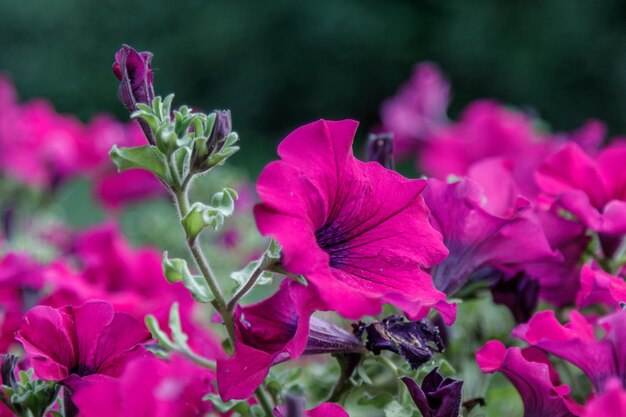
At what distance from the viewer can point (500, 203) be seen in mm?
649

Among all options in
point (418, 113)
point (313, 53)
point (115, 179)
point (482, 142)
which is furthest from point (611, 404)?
point (313, 53)

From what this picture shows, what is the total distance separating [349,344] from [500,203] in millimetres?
193

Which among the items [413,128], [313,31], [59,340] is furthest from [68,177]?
[313,31]

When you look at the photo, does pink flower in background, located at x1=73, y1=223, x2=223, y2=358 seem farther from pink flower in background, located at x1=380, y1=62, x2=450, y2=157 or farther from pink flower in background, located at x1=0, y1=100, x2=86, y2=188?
pink flower in background, located at x1=380, y1=62, x2=450, y2=157

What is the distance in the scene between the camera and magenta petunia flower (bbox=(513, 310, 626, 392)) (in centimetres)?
47

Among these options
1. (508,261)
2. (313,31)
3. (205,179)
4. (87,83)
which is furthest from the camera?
(87,83)

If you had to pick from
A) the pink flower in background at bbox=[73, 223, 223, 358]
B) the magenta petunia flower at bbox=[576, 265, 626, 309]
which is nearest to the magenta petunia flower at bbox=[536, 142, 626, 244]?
the magenta petunia flower at bbox=[576, 265, 626, 309]

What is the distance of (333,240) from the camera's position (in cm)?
53

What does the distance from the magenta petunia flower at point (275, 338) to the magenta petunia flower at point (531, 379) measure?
0.28 ft

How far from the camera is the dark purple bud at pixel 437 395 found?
475 millimetres

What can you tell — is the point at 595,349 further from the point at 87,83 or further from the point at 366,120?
the point at 87,83

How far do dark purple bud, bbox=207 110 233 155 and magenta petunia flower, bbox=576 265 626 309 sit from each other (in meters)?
0.24

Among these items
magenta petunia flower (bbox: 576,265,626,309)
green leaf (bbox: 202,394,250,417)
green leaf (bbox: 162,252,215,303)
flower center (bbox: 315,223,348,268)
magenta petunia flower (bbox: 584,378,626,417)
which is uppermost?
green leaf (bbox: 162,252,215,303)

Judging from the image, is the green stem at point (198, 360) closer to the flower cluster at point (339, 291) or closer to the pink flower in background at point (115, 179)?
the flower cluster at point (339, 291)
